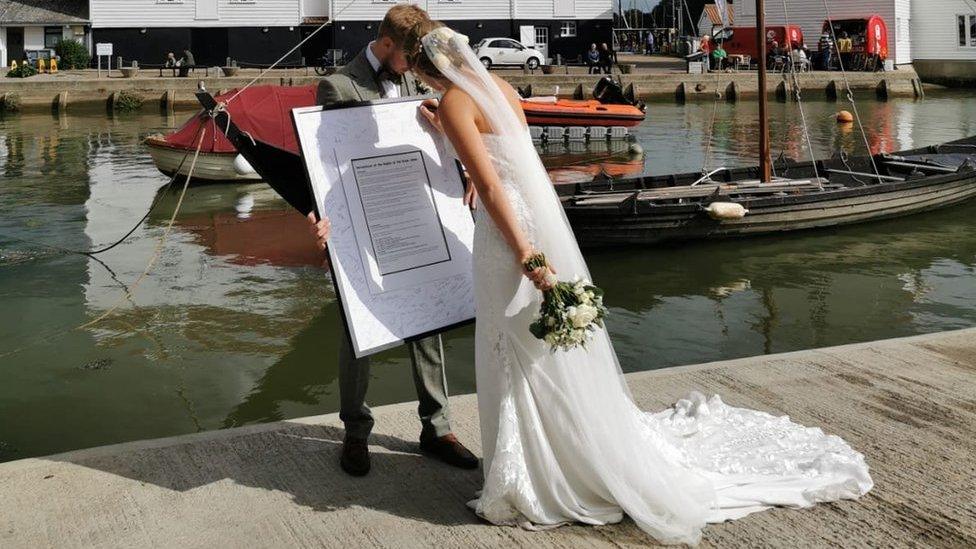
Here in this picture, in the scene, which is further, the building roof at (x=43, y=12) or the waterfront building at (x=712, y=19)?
the waterfront building at (x=712, y=19)

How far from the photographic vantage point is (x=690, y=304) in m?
10.8

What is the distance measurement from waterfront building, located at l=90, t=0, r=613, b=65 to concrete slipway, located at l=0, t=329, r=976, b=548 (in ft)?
128

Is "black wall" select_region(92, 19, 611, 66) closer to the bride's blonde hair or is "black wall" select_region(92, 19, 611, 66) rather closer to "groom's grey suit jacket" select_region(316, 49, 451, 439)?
"groom's grey suit jacket" select_region(316, 49, 451, 439)

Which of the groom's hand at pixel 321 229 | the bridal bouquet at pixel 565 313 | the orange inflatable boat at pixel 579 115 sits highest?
the orange inflatable boat at pixel 579 115

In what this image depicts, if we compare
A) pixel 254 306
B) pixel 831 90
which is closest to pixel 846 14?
pixel 831 90

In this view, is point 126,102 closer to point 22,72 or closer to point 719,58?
point 22,72

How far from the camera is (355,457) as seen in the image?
4.27m

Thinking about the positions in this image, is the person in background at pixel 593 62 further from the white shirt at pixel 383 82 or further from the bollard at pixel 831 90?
the white shirt at pixel 383 82

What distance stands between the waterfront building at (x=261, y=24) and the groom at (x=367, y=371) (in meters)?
39.1

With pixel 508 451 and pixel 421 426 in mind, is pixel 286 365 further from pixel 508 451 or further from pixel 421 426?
pixel 508 451

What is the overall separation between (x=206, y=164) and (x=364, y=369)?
15592mm

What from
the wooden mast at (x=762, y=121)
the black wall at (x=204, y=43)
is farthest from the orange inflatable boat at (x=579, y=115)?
the black wall at (x=204, y=43)

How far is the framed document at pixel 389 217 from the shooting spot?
160 inches

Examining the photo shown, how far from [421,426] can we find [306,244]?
30.0 ft
